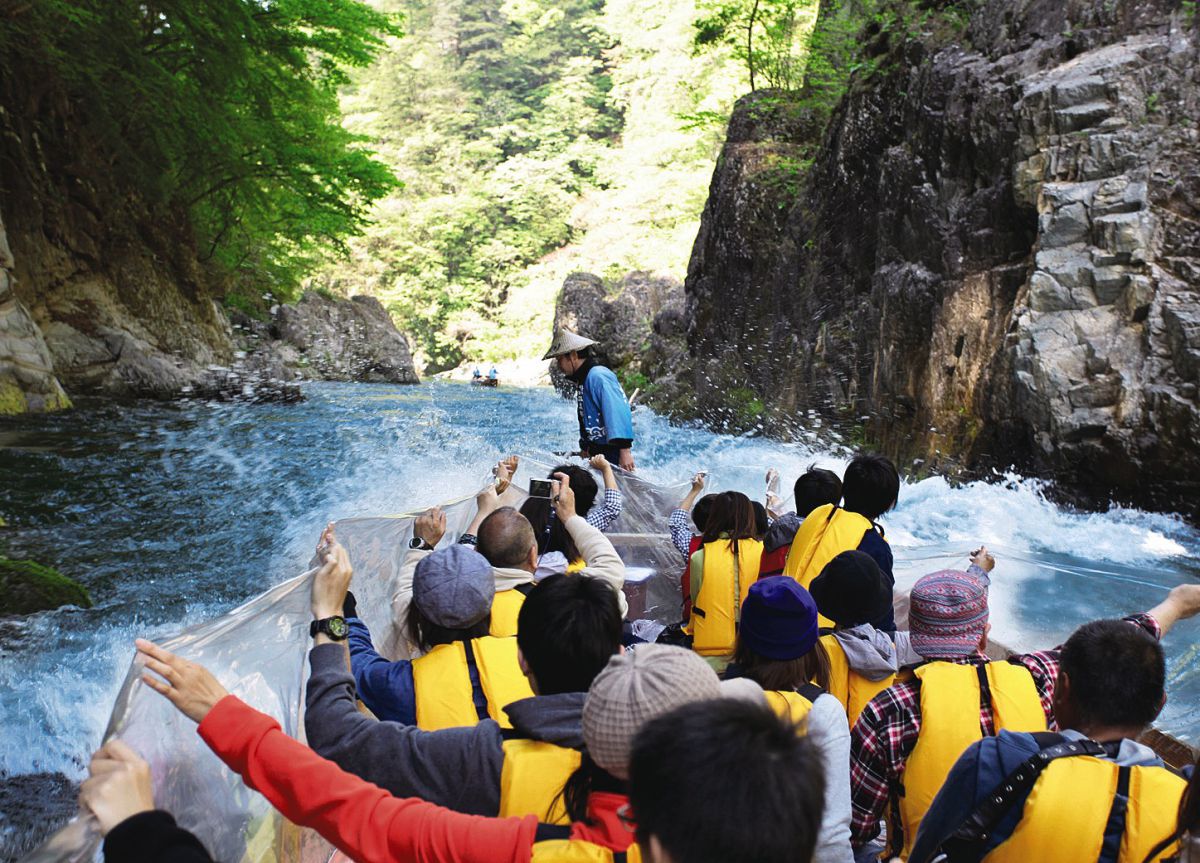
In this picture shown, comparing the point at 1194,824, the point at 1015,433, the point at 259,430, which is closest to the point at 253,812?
the point at 1194,824

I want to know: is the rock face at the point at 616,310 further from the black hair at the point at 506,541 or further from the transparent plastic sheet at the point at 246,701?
the transparent plastic sheet at the point at 246,701

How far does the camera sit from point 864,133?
414 inches

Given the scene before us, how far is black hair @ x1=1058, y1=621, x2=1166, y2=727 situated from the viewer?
1560 mm

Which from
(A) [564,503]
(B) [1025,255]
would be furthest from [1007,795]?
(B) [1025,255]

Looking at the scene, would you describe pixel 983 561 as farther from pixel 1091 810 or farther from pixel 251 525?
pixel 251 525

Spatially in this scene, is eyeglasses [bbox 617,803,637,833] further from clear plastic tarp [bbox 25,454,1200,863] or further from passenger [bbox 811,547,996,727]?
passenger [bbox 811,547,996,727]

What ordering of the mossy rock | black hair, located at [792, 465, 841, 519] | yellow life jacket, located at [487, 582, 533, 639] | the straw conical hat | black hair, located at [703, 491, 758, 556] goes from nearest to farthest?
1. yellow life jacket, located at [487, 582, 533, 639]
2. black hair, located at [703, 491, 758, 556]
3. black hair, located at [792, 465, 841, 519]
4. the mossy rock
5. the straw conical hat

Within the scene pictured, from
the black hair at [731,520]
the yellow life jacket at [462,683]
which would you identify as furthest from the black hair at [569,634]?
the black hair at [731,520]

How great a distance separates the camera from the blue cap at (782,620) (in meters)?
2.03

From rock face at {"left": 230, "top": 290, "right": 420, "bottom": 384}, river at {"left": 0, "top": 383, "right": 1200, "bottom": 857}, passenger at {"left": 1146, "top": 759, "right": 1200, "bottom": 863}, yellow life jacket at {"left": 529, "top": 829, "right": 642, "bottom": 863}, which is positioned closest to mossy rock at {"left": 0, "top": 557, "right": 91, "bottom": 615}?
river at {"left": 0, "top": 383, "right": 1200, "bottom": 857}

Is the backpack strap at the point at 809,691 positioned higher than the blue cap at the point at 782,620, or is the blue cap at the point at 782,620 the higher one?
the blue cap at the point at 782,620

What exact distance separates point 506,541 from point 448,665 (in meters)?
0.73

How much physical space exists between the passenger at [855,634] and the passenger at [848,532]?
0.40m

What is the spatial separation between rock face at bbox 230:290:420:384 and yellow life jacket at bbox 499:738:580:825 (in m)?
17.2
